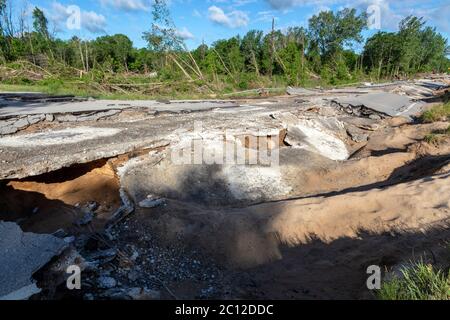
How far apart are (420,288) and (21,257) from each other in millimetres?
3308

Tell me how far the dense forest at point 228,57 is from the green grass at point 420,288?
13577 millimetres

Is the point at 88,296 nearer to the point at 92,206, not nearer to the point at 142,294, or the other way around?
the point at 142,294

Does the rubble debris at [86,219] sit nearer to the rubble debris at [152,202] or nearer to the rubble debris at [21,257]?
the rubble debris at [152,202]

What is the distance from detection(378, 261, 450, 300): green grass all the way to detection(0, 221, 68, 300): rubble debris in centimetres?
269

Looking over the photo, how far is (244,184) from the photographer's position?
219 inches

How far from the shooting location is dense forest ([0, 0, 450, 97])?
1717 centimetres

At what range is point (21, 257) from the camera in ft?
9.53

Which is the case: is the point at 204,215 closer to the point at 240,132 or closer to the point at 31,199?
the point at 31,199

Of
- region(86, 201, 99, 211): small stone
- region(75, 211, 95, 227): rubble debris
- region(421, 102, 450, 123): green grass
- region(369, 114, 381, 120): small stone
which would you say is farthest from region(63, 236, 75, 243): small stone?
region(421, 102, 450, 123): green grass

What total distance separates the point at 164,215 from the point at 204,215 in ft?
1.77

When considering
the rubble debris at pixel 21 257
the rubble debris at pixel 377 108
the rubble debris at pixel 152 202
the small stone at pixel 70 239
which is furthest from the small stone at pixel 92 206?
the rubble debris at pixel 377 108

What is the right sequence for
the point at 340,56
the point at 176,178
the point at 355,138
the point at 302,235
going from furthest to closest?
the point at 340,56 < the point at 355,138 < the point at 176,178 < the point at 302,235

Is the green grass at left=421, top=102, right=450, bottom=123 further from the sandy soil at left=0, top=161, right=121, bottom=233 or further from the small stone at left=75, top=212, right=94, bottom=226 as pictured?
the small stone at left=75, top=212, right=94, bottom=226
